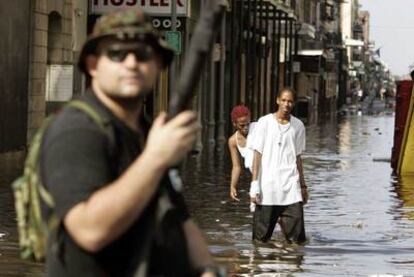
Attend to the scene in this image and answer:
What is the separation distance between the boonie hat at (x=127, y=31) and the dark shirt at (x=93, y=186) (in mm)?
176

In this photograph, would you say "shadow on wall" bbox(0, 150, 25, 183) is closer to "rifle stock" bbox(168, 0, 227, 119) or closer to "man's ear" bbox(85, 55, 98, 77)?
"man's ear" bbox(85, 55, 98, 77)

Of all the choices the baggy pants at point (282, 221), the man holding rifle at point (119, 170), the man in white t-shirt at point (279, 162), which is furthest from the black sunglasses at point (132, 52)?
the baggy pants at point (282, 221)

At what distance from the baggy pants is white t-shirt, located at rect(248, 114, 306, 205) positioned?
12 centimetres

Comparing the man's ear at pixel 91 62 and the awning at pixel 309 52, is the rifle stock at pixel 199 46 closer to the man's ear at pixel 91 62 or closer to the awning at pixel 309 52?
the man's ear at pixel 91 62

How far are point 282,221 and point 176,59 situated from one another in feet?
52.4

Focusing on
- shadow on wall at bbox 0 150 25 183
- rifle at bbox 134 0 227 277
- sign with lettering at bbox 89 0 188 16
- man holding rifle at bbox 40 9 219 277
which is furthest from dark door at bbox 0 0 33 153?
rifle at bbox 134 0 227 277

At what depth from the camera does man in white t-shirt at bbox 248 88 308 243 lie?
13.2 metres

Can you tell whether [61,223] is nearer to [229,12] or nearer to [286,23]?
[229,12]

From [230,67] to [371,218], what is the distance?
26.9 m

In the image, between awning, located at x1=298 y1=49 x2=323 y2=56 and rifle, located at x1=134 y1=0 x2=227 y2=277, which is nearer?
rifle, located at x1=134 y1=0 x2=227 y2=277

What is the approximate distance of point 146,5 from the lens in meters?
30.3

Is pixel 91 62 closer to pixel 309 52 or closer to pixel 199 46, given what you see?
pixel 199 46

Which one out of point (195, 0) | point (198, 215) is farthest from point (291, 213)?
point (195, 0)

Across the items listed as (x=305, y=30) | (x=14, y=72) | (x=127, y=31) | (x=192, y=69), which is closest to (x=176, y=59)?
(x=14, y=72)
